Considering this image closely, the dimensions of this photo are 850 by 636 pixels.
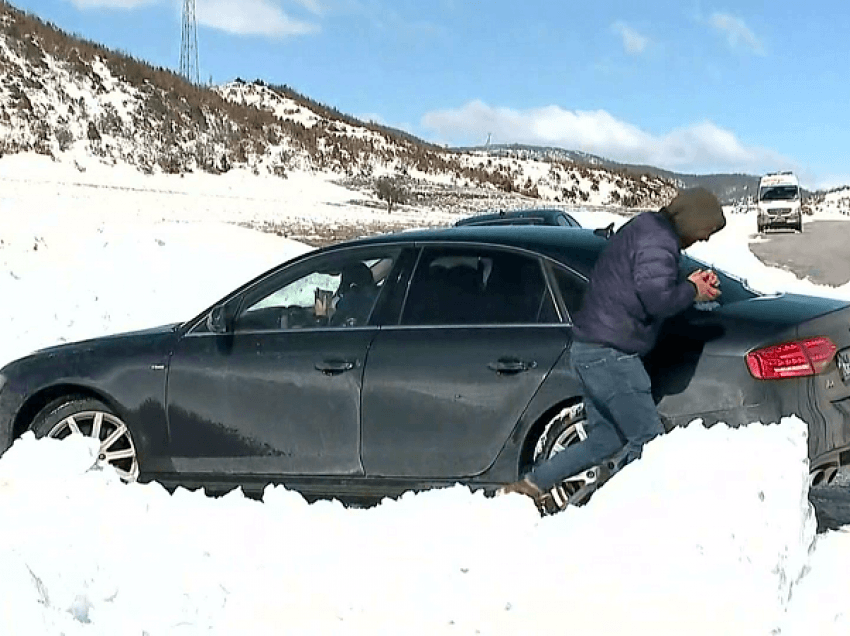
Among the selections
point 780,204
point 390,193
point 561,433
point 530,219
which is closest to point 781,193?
point 780,204

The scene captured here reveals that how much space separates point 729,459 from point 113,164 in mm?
34461

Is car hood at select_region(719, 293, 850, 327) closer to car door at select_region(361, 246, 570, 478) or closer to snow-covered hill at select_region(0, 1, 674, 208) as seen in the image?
car door at select_region(361, 246, 570, 478)

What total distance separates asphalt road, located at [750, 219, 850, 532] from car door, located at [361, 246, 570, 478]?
147 cm

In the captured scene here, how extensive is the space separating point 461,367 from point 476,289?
44 centimetres

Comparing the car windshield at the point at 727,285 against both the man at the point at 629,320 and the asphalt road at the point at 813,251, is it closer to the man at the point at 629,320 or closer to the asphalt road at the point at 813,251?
the man at the point at 629,320

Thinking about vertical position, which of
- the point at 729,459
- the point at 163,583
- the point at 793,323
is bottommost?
the point at 163,583

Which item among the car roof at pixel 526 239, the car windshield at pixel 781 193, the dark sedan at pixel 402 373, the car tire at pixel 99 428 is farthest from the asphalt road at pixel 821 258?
the car tire at pixel 99 428

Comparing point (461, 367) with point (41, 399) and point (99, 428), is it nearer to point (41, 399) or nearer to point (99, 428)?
point (99, 428)

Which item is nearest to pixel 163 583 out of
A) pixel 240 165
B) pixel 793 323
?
pixel 793 323

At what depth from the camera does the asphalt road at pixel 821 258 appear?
552 centimetres

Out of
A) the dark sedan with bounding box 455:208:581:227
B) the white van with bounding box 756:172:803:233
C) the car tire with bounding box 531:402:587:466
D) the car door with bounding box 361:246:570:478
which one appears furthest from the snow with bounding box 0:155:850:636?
the white van with bounding box 756:172:803:233

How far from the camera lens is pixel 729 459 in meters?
4.20

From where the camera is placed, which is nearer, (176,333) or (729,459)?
(729,459)

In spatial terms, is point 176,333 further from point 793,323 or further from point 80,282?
point 80,282
